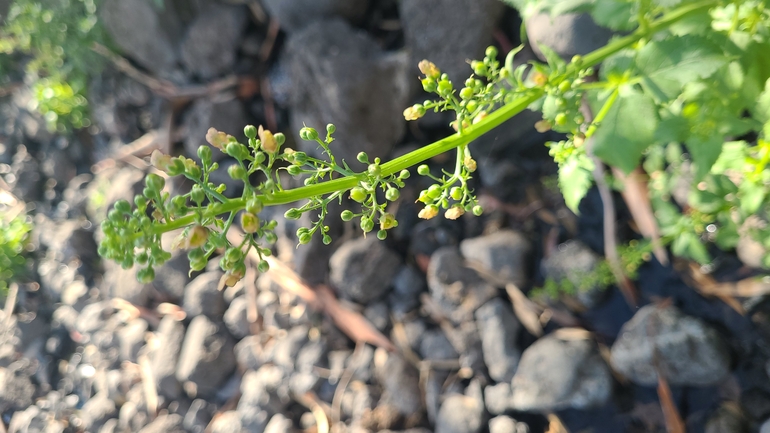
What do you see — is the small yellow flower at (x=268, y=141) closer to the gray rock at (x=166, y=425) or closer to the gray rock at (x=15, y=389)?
the gray rock at (x=166, y=425)

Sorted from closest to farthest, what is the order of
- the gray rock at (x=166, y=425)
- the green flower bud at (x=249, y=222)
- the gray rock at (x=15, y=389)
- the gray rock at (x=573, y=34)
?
the green flower bud at (x=249, y=222), the gray rock at (x=573, y=34), the gray rock at (x=166, y=425), the gray rock at (x=15, y=389)

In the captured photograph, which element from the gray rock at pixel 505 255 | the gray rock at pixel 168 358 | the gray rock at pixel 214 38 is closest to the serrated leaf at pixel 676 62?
the gray rock at pixel 505 255

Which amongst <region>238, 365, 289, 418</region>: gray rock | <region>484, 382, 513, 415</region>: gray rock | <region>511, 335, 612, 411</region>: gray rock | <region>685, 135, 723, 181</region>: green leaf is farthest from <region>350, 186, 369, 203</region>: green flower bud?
<region>238, 365, 289, 418</region>: gray rock

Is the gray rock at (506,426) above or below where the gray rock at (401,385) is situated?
below

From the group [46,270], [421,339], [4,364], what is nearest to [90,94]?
[46,270]

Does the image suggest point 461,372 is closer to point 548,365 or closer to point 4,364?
point 548,365

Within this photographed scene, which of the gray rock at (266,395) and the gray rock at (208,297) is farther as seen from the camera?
the gray rock at (208,297)

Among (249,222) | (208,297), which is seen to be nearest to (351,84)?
(208,297)
